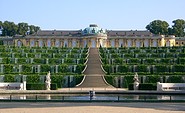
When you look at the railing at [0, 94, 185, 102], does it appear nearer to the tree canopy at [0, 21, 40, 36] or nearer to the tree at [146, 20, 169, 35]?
the tree at [146, 20, 169, 35]

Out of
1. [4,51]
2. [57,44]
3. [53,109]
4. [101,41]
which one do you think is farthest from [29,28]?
[53,109]

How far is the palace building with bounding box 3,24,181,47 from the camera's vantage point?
87.2m

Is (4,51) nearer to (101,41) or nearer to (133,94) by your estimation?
(133,94)

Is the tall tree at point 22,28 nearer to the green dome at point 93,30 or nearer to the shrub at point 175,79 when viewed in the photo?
the green dome at point 93,30

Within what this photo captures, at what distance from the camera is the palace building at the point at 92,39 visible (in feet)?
286

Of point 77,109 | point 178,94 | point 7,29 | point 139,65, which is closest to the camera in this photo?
point 77,109

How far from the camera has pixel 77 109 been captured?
15.5m

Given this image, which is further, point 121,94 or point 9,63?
point 9,63

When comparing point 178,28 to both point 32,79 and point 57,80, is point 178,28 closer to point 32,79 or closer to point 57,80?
point 57,80

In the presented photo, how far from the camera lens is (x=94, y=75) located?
35.5 meters

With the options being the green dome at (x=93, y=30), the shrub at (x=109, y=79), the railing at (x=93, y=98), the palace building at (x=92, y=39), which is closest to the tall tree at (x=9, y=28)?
the palace building at (x=92, y=39)

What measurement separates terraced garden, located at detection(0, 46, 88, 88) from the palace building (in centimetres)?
4071

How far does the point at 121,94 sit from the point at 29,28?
3201 inches

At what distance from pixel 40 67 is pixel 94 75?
500 centimetres
